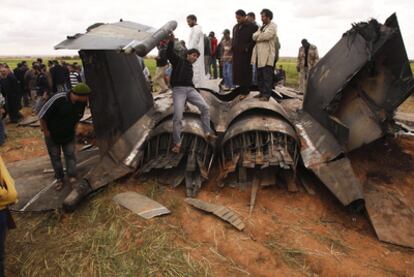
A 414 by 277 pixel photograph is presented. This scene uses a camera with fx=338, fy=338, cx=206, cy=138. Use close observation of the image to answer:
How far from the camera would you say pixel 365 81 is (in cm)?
616

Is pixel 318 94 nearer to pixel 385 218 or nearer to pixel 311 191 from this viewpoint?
pixel 311 191

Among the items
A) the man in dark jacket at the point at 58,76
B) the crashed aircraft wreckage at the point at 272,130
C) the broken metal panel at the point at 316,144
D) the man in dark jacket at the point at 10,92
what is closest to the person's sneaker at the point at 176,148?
the crashed aircraft wreckage at the point at 272,130

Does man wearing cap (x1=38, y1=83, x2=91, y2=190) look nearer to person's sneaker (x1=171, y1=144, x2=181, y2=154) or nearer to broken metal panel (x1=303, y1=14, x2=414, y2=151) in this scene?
person's sneaker (x1=171, y1=144, x2=181, y2=154)

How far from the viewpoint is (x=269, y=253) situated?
4.46 metres

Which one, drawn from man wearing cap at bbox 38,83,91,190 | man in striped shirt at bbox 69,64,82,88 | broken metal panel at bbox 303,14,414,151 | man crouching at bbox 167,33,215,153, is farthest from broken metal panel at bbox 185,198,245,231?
man in striped shirt at bbox 69,64,82,88

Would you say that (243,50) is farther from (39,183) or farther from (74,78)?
(74,78)

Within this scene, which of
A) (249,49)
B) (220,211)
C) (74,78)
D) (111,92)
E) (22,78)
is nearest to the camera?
(220,211)

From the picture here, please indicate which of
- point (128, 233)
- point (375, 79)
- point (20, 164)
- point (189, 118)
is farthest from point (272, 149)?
point (20, 164)

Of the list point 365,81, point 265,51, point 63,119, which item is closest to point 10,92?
point 63,119

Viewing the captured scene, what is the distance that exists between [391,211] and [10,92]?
41.1 ft

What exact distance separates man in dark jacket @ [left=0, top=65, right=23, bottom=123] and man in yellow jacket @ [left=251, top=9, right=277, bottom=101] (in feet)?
31.4

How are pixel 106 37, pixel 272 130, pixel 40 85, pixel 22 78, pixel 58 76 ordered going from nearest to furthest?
pixel 106 37 < pixel 272 130 < pixel 58 76 < pixel 40 85 < pixel 22 78

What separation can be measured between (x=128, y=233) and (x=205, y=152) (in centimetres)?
215

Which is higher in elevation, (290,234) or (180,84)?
(180,84)
